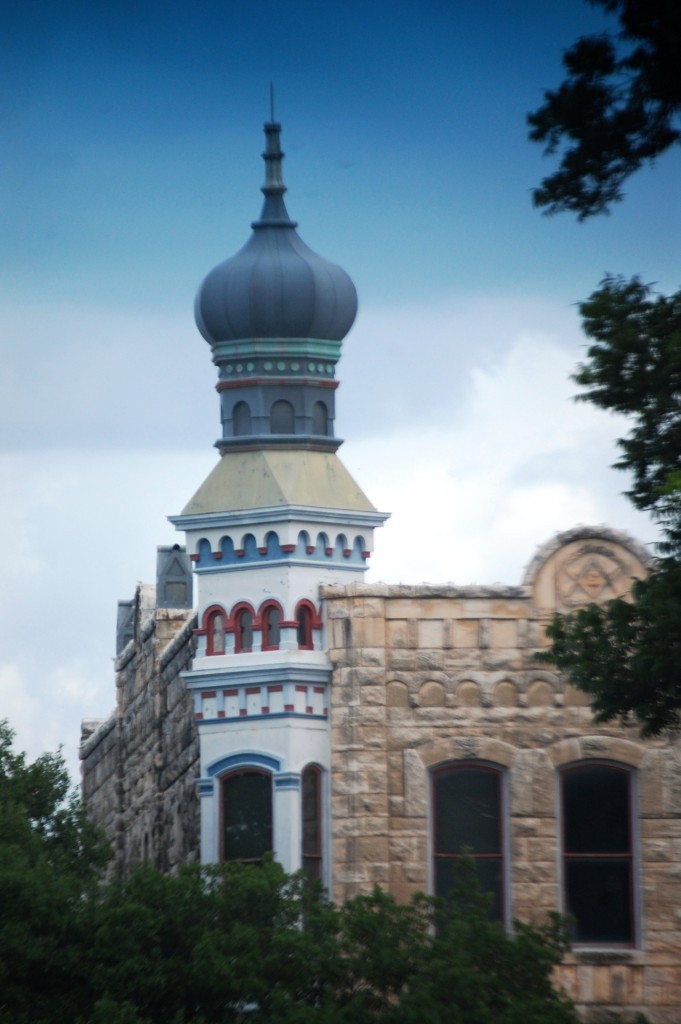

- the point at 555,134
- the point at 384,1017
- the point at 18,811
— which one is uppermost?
the point at 555,134

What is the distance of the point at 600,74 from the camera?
26.4 meters

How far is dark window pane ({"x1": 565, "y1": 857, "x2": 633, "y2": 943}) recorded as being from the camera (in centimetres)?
3503

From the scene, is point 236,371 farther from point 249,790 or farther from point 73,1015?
point 73,1015

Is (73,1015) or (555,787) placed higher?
(555,787)

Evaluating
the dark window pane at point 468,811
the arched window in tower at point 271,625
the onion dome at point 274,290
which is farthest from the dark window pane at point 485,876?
the onion dome at point 274,290

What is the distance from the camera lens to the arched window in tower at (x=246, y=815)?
118 feet

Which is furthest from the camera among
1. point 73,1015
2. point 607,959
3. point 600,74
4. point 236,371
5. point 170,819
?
point 170,819

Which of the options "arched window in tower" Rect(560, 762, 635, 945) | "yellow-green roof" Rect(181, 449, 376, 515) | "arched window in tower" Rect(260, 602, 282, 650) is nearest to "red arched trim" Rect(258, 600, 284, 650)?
"arched window in tower" Rect(260, 602, 282, 650)

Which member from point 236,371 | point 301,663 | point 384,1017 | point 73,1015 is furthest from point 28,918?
point 236,371

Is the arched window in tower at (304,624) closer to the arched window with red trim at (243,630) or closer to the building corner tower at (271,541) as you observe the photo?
the building corner tower at (271,541)

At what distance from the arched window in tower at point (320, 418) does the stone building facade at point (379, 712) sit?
0.04 meters

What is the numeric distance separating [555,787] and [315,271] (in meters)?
7.96

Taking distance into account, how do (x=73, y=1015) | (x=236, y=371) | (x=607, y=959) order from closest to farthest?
(x=73, y=1015)
(x=607, y=959)
(x=236, y=371)

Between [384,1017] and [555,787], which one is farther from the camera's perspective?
[555,787]
